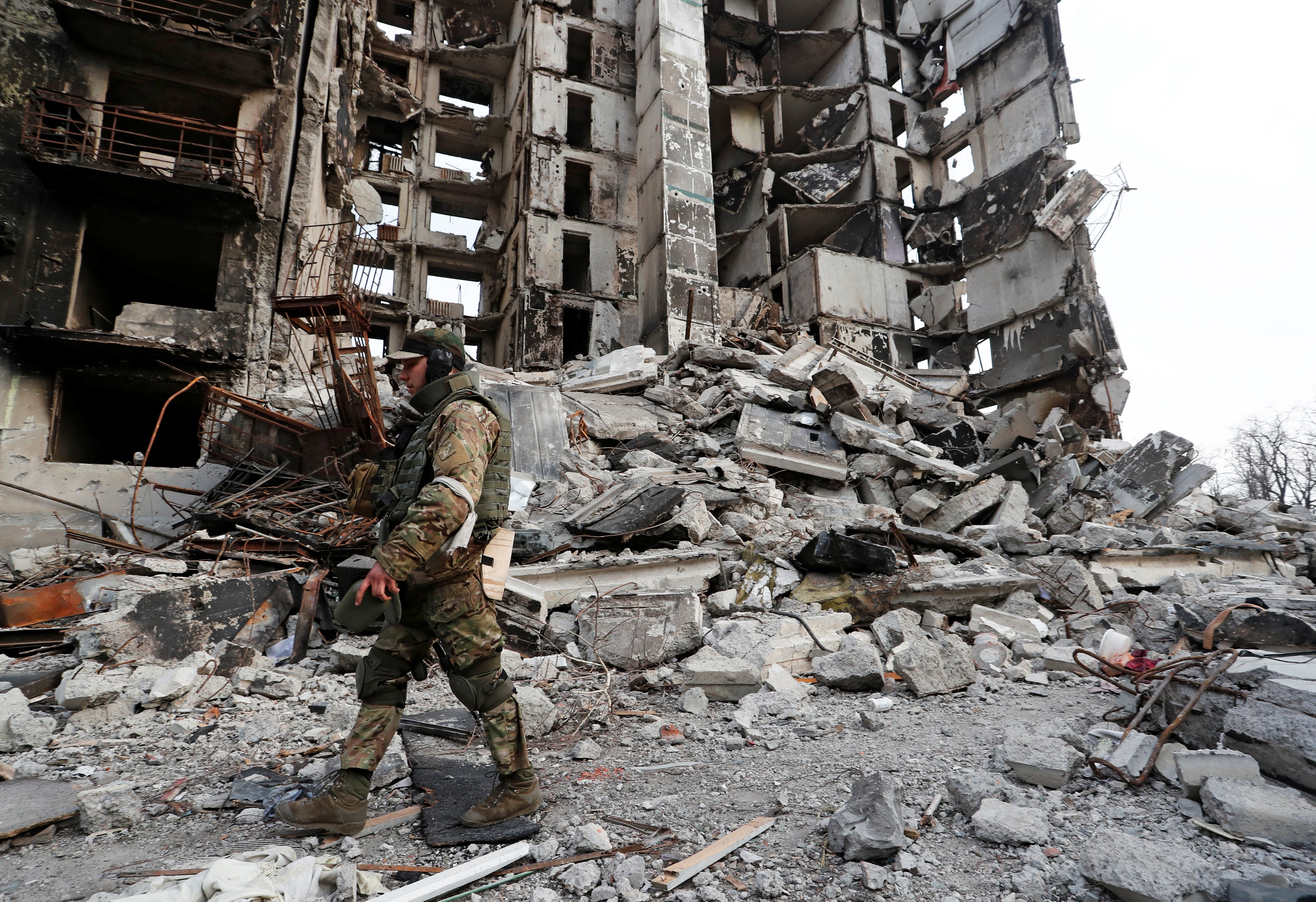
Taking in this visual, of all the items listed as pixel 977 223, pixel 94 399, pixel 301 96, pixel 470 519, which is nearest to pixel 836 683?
pixel 470 519

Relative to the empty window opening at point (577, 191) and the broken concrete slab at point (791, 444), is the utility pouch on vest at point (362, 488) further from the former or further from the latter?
the empty window opening at point (577, 191)

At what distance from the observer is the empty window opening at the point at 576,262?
1852cm

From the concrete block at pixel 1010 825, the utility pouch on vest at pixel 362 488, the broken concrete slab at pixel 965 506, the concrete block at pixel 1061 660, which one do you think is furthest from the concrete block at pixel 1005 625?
the utility pouch on vest at pixel 362 488

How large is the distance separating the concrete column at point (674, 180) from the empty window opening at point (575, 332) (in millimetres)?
1668

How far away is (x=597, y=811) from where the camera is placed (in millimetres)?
2332

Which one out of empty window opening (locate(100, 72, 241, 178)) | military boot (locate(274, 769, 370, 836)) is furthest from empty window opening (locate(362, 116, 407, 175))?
military boot (locate(274, 769, 370, 836))

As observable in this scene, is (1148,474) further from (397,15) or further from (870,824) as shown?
(397,15)

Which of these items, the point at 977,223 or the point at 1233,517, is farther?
the point at 977,223

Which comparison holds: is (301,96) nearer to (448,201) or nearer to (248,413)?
(248,413)

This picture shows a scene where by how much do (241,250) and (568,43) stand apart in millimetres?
14726

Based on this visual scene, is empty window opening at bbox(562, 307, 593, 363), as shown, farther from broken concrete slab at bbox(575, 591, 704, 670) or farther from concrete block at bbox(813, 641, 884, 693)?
concrete block at bbox(813, 641, 884, 693)

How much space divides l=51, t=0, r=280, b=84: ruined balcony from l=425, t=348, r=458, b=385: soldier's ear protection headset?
9162 mm

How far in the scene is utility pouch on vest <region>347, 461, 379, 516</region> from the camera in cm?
278

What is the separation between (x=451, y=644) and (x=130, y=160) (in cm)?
1000
